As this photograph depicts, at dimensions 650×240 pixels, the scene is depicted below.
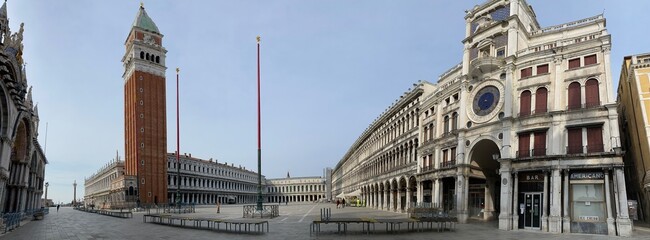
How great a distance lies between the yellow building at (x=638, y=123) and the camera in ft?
91.9

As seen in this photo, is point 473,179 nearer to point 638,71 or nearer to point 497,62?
point 497,62

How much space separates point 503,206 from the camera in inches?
1153

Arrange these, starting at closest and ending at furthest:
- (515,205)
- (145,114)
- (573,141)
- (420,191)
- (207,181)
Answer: (573,141) < (515,205) < (420,191) < (145,114) < (207,181)

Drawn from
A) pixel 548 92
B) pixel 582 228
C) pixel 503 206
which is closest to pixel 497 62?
pixel 548 92

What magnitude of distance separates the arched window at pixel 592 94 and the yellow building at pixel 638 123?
4.09 metres

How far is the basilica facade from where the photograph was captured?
2611 cm

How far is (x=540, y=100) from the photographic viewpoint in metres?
29.3

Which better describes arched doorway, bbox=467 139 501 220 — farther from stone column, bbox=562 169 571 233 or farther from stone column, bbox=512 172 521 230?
stone column, bbox=562 169 571 233

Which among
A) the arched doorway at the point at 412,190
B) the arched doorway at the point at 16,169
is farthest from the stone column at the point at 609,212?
the arched doorway at the point at 16,169

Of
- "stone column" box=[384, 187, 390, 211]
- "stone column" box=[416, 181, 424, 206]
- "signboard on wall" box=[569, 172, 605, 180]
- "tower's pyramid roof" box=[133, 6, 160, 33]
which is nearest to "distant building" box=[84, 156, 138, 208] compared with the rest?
"tower's pyramid roof" box=[133, 6, 160, 33]

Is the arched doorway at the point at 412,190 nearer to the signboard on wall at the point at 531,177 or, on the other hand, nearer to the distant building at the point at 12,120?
the signboard on wall at the point at 531,177

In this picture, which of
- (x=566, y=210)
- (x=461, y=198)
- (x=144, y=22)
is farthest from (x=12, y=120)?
(x=144, y=22)

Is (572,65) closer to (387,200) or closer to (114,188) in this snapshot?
(387,200)

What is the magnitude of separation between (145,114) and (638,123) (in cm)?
9293
